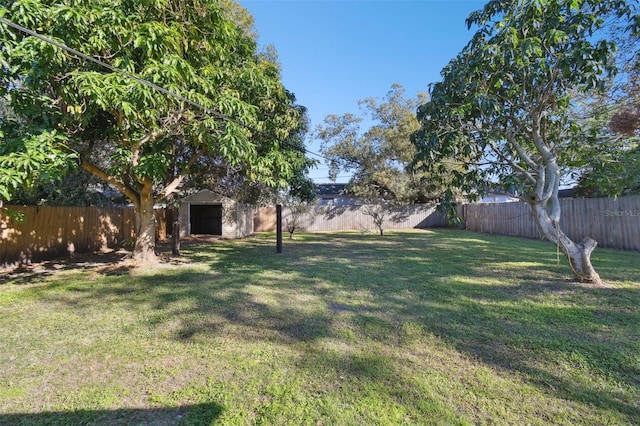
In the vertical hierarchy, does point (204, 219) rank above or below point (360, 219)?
above

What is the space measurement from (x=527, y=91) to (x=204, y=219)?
51.3 feet

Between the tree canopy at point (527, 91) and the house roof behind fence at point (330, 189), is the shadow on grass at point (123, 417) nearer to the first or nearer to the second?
the tree canopy at point (527, 91)

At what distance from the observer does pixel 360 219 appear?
69.6 feet

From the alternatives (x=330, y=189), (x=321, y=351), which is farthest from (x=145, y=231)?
(x=330, y=189)

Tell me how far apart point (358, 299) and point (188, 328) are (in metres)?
2.40

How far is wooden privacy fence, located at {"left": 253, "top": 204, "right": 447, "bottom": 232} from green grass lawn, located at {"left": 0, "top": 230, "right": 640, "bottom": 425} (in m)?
14.8

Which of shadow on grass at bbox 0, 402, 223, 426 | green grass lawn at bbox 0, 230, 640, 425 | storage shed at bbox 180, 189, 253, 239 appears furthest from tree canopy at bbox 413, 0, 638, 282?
storage shed at bbox 180, 189, 253, 239

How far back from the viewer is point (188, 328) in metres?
3.71

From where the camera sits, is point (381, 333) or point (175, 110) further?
point (175, 110)

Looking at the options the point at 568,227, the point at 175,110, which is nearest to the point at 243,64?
the point at 175,110

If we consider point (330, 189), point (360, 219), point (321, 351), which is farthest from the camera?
point (330, 189)

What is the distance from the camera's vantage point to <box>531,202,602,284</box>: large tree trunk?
5.45 m

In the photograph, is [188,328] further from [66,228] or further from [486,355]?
[66,228]

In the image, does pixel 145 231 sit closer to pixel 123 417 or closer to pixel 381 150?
pixel 123 417
